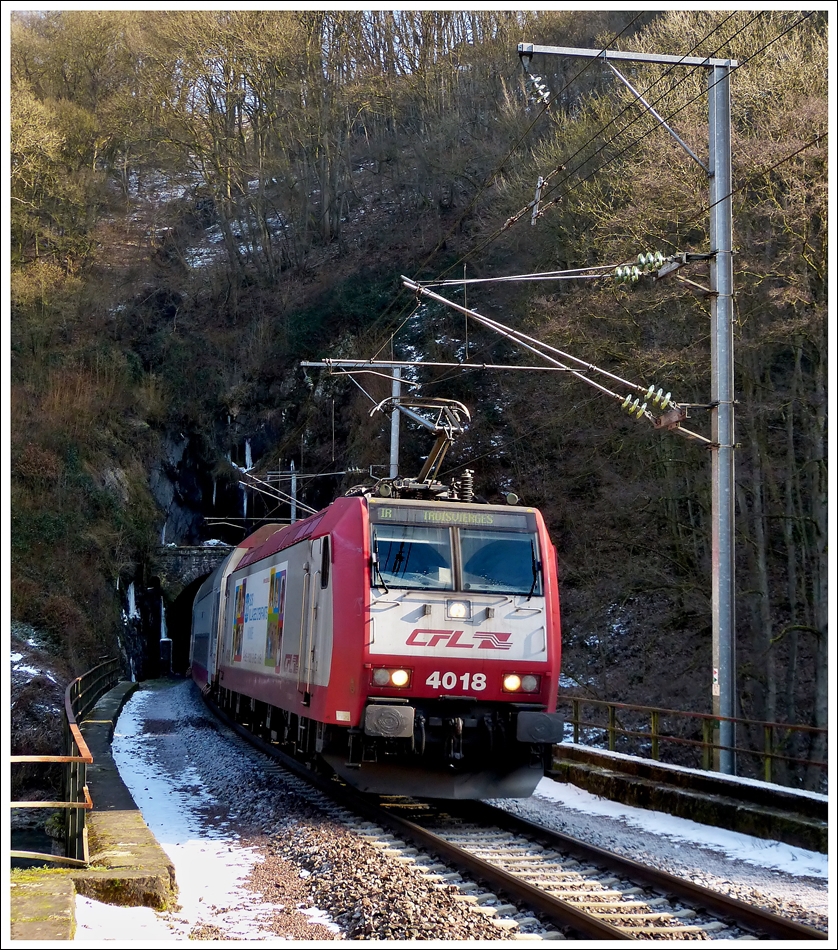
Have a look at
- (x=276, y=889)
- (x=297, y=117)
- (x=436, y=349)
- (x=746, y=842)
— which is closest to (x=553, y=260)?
(x=436, y=349)

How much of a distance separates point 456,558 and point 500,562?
47cm

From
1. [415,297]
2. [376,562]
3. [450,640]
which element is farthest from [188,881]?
[415,297]

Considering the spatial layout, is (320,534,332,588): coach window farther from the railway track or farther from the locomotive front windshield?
the railway track

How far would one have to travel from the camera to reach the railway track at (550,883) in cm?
650

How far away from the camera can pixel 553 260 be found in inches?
1174

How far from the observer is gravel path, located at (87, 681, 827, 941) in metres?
6.69

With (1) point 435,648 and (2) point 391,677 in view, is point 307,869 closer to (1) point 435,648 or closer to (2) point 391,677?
(2) point 391,677

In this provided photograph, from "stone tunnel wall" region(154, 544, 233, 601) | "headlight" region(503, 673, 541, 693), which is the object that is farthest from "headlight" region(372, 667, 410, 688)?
"stone tunnel wall" region(154, 544, 233, 601)

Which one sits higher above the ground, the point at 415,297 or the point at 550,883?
the point at 415,297

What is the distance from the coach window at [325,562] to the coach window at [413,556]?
2.31 feet

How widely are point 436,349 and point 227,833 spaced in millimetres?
30961

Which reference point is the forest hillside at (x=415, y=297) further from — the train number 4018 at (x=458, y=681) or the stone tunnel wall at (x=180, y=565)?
the train number 4018 at (x=458, y=681)

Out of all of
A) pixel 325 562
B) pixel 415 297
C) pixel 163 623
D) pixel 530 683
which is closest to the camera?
pixel 530 683

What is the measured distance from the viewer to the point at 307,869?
8469 mm
